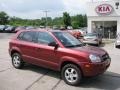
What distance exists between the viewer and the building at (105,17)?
105 feet

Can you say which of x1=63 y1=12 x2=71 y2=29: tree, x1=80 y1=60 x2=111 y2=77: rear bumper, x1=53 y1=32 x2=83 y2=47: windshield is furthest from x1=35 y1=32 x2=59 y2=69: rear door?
x1=63 y1=12 x2=71 y2=29: tree

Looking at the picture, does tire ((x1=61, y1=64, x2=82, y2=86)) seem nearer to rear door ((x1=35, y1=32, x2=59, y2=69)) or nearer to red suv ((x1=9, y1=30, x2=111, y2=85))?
red suv ((x1=9, y1=30, x2=111, y2=85))

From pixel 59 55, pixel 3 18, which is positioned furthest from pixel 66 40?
pixel 3 18

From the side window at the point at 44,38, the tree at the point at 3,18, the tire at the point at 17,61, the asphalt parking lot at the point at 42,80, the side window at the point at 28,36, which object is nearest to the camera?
the asphalt parking lot at the point at 42,80

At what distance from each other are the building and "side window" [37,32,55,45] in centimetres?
2488

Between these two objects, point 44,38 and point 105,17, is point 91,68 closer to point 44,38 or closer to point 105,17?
point 44,38

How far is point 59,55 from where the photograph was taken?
7.78 m

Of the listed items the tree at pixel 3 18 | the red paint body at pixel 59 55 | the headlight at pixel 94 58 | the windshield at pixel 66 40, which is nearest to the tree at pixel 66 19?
the tree at pixel 3 18

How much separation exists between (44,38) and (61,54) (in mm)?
1152

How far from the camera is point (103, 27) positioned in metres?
33.7

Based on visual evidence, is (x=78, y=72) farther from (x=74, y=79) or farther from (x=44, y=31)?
(x=44, y=31)

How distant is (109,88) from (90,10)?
27.1m

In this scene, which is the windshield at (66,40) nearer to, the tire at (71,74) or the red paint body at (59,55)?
the red paint body at (59,55)

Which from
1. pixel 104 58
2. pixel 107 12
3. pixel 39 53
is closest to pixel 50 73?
pixel 39 53
